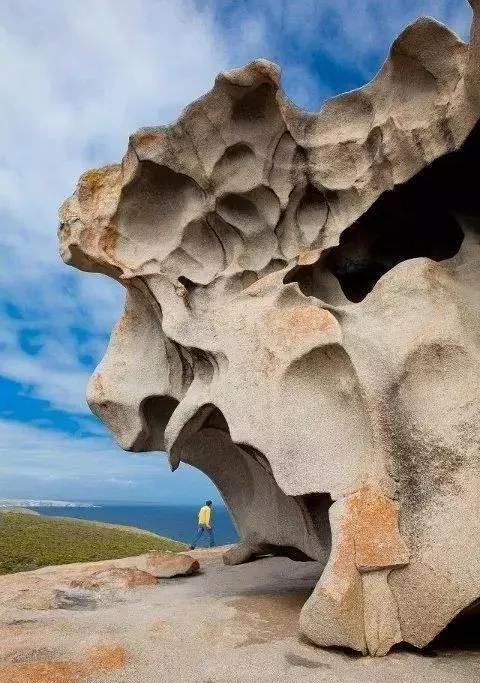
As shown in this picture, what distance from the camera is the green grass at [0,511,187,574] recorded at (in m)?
17.3

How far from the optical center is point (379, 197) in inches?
305

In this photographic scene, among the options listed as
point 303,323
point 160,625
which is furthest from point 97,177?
point 160,625

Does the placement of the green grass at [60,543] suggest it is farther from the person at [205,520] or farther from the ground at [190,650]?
the ground at [190,650]

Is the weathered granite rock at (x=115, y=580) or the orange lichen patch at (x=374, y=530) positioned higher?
the orange lichen patch at (x=374, y=530)

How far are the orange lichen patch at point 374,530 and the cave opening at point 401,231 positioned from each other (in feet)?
9.78

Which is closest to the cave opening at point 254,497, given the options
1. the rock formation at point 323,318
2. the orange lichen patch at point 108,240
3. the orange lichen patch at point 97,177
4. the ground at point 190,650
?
the rock formation at point 323,318

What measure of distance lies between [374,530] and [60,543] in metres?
17.7

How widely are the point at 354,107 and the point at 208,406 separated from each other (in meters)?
4.03

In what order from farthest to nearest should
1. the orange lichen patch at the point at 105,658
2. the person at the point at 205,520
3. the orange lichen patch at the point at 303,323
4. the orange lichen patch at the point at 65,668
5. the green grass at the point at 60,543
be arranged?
the green grass at the point at 60,543 → the person at the point at 205,520 → the orange lichen patch at the point at 303,323 → the orange lichen patch at the point at 105,658 → the orange lichen patch at the point at 65,668

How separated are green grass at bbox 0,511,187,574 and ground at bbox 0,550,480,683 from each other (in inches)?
390

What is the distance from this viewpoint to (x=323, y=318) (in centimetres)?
655

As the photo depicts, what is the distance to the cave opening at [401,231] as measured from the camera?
300 inches

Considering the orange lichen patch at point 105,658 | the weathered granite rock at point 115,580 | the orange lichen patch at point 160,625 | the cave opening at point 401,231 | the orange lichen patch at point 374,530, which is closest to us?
the orange lichen patch at point 105,658

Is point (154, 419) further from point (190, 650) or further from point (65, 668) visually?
point (65, 668)
